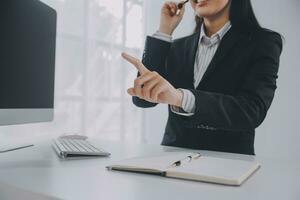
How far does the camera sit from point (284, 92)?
2.05 metres

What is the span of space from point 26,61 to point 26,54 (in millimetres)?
24

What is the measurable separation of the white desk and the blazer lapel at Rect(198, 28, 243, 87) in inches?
31.8

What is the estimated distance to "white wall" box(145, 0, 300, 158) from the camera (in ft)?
6.57

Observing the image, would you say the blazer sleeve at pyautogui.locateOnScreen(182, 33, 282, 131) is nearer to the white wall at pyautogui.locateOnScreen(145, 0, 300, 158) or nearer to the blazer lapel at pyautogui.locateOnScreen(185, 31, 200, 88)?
the blazer lapel at pyautogui.locateOnScreen(185, 31, 200, 88)

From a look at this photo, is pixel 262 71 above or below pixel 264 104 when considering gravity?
above

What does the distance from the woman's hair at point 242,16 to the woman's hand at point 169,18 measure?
313 mm

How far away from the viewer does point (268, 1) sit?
7.06 feet

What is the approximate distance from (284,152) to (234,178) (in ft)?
5.57

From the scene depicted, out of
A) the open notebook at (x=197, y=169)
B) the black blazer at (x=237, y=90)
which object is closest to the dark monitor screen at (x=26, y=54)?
the open notebook at (x=197, y=169)

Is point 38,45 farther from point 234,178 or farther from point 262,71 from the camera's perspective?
point 262,71

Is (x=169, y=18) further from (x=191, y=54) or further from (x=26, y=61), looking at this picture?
(x=26, y=61)

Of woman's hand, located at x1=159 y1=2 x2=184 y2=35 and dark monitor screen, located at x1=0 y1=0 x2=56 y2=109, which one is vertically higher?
woman's hand, located at x1=159 y1=2 x2=184 y2=35

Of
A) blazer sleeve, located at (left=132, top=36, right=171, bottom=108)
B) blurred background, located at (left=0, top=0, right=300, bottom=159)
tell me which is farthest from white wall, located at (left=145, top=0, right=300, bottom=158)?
A: blazer sleeve, located at (left=132, top=36, right=171, bottom=108)

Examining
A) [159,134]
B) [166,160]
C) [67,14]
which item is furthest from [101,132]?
[166,160]
